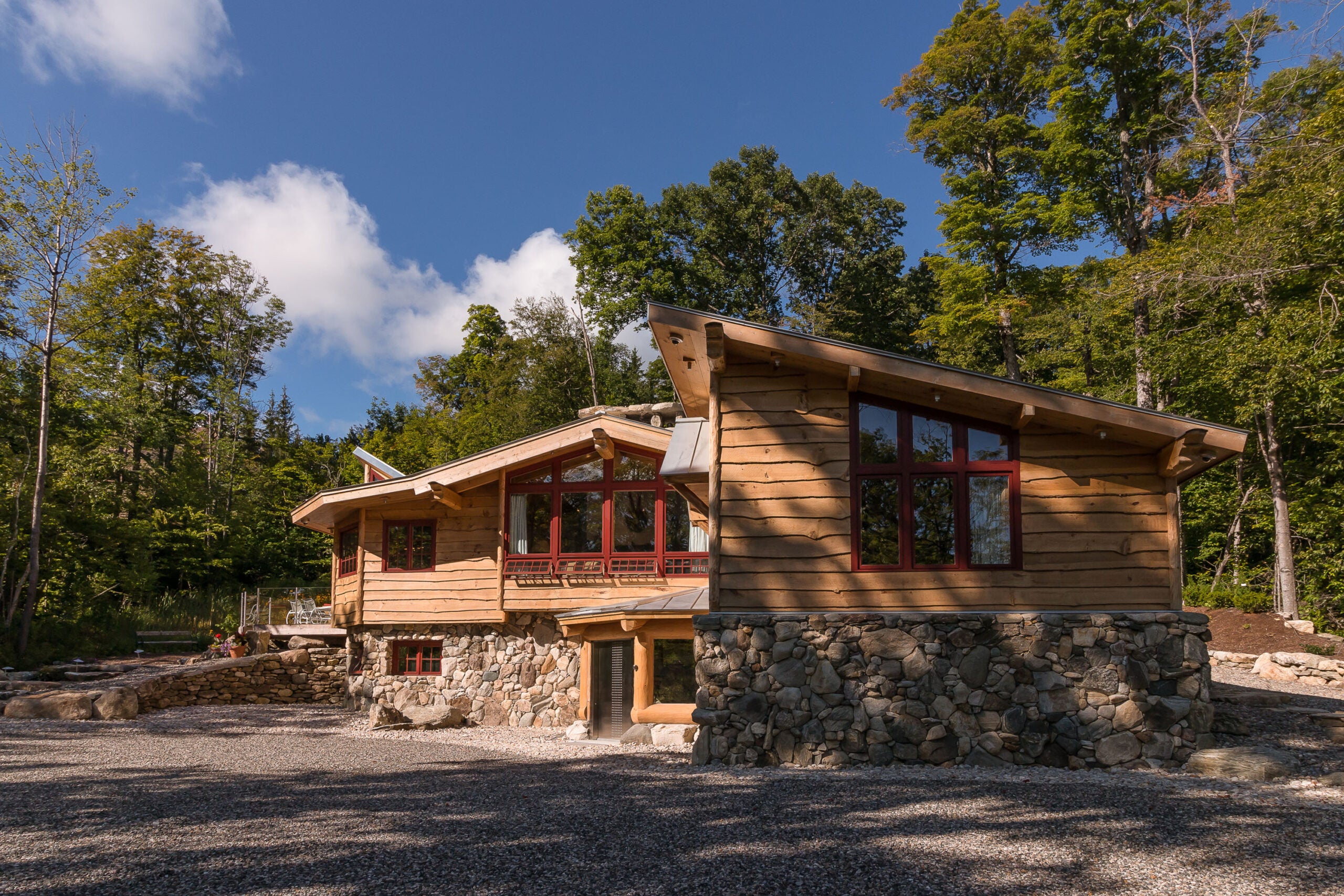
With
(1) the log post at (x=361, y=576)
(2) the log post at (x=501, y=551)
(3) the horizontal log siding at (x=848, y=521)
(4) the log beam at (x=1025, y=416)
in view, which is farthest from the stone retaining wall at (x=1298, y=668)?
(1) the log post at (x=361, y=576)

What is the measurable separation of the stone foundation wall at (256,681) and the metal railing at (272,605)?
4.88ft

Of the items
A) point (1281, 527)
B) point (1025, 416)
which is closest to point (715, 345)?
point (1025, 416)

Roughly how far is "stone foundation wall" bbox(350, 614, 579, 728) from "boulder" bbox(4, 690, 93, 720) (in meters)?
4.89

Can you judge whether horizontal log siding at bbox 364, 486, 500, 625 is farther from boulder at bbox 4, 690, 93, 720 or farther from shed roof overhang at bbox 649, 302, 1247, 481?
shed roof overhang at bbox 649, 302, 1247, 481

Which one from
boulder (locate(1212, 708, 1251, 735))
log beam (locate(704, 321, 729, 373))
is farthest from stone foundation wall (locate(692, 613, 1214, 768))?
log beam (locate(704, 321, 729, 373))

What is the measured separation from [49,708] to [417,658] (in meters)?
5.81

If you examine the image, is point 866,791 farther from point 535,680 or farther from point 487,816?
point 535,680

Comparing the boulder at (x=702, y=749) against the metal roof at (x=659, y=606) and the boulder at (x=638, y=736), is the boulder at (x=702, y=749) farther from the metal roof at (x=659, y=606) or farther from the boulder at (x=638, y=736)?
the metal roof at (x=659, y=606)

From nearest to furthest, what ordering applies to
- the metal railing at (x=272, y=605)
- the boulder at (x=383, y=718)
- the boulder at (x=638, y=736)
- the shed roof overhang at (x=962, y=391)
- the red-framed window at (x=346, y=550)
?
the shed roof overhang at (x=962, y=391) → the boulder at (x=638, y=736) → the boulder at (x=383, y=718) → the red-framed window at (x=346, y=550) → the metal railing at (x=272, y=605)

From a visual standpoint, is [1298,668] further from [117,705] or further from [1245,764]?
[117,705]

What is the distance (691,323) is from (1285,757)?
22.7ft

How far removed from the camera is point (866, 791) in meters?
6.78

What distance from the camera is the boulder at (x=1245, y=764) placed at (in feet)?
23.1

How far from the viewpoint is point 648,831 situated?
18.1 ft
